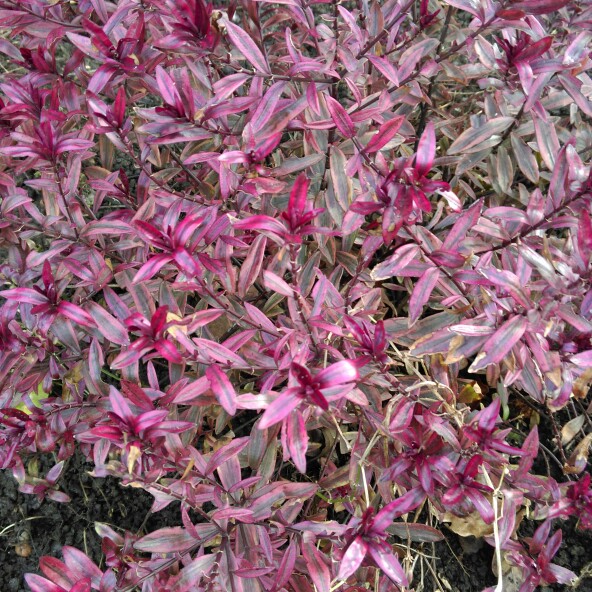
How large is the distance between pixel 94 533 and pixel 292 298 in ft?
4.06

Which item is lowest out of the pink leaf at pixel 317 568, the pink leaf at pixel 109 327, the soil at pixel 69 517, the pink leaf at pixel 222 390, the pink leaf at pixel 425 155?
the soil at pixel 69 517

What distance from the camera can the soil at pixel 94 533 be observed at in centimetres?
185

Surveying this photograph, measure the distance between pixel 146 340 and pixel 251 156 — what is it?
1.48 feet

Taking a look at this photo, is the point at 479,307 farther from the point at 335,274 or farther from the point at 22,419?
the point at 22,419

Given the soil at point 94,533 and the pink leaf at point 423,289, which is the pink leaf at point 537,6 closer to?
the pink leaf at point 423,289

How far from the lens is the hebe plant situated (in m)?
1.17

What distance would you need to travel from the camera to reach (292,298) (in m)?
1.27

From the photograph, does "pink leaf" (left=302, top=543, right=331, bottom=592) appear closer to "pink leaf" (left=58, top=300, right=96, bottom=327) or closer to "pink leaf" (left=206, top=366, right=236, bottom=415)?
"pink leaf" (left=206, top=366, right=236, bottom=415)

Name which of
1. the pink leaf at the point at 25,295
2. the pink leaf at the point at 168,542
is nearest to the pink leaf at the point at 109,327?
the pink leaf at the point at 25,295

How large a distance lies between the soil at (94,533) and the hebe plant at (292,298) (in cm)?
31

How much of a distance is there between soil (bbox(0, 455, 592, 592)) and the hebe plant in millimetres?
311

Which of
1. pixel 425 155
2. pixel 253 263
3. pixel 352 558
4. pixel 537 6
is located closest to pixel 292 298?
pixel 253 263

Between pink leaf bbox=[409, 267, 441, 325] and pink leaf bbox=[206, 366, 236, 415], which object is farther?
pink leaf bbox=[409, 267, 441, 325]

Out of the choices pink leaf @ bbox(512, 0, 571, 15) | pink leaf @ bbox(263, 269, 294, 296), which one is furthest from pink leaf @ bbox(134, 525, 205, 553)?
pink leaf @ bbox(512, 0, 571, 15)
